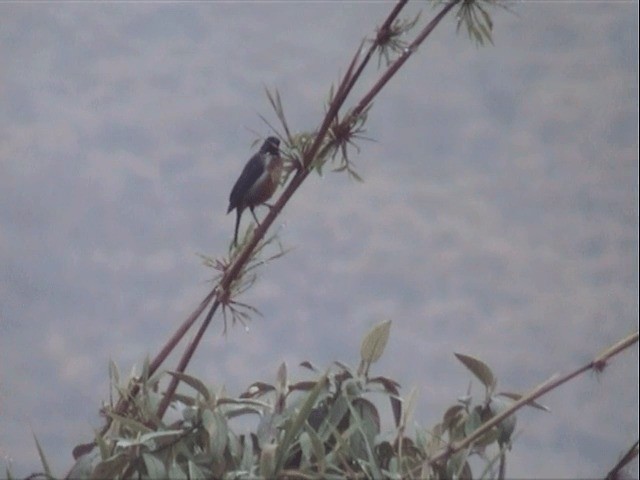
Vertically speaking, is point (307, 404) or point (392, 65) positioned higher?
point (392, 65)

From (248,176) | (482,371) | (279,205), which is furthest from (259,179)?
(482,371)

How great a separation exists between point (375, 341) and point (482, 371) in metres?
0.08

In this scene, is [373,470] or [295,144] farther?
[295,144]

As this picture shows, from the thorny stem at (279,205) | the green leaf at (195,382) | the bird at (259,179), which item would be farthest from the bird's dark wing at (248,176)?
the green leaf at (195,382)

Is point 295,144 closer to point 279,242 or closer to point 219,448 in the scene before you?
point 279,242

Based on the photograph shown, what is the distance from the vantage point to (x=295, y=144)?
819 millimetres

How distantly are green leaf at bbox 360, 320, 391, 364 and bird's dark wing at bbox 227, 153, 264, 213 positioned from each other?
24 cm

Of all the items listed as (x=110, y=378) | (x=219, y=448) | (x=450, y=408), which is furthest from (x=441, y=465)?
(x=110, y=378)

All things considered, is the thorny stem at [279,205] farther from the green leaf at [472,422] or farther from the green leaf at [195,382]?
the green leaf at [472,422]

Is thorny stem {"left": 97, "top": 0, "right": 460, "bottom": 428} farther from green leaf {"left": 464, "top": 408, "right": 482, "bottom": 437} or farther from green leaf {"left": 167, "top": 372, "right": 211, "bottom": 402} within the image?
green leaf {"left": 464, "top": 408, "right": 482, "bottom": 437}

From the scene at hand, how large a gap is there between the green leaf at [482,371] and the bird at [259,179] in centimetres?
24

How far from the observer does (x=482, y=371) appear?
75cm

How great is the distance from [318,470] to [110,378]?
213 mm

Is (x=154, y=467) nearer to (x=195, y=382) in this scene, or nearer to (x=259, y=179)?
(x=195, y=382)
